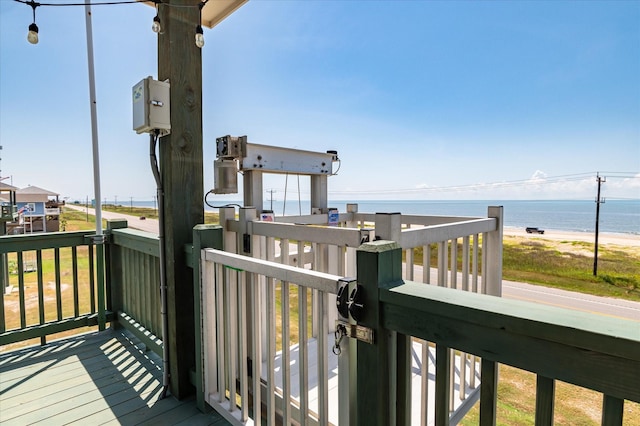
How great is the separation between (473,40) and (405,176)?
7168 centimetres

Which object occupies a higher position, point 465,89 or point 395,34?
point 465,89

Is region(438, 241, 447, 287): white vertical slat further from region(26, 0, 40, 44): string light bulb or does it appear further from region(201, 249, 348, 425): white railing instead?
region(26, 0, 40, 44): string light bulb

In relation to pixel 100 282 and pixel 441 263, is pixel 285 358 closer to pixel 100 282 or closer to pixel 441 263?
pixel 441 263

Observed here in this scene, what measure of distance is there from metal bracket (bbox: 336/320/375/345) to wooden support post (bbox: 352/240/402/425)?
1 centimetres

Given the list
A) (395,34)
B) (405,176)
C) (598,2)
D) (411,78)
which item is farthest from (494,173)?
(395,34)

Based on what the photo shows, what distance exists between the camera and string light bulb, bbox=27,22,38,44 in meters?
2.06

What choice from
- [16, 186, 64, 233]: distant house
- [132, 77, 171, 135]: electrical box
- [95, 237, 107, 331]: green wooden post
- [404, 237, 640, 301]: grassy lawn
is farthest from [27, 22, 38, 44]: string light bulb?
[16, 186, 64, 233]: distant house

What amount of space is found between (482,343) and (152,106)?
5.88 ft

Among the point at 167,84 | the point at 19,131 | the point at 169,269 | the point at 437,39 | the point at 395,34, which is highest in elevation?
the point at 437,39

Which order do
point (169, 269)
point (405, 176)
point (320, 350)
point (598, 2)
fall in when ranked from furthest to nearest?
point (405, 176)
point (598, 2)
point (169, 269)
point (320, 350)

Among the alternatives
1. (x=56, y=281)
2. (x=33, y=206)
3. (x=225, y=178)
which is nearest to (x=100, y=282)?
(x=56, y=281)

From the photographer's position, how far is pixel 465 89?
111 feet

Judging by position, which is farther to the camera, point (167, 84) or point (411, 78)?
point (411, 78)

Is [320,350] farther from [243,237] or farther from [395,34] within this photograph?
[395,34]
